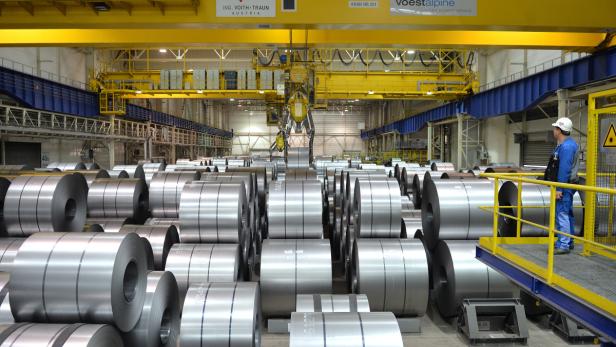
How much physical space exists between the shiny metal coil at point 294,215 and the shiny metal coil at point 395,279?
115cm

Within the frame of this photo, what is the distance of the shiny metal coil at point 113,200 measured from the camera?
7.51 metres

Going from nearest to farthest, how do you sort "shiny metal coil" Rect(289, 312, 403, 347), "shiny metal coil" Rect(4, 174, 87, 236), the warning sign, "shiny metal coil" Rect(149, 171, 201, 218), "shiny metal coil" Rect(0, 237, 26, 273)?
"shiny metal coil" Rect(289, 312, 403, 347)
the warning sign
"shiny metal coil" Rect(0, 237, 26, 273)
"shiny metal coil" Rect(4, 174, 87, 236)
"shiny metal coil" Rect(149, 171, 201, 218)

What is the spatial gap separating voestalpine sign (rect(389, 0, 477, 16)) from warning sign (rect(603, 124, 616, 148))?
4.30 m

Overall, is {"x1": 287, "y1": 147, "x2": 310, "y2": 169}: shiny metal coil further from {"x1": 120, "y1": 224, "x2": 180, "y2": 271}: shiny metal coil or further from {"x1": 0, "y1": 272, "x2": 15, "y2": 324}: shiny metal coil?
{"x1": 0, "y1": 272, "x2": 15, "y2": 324}: shiny metal coil

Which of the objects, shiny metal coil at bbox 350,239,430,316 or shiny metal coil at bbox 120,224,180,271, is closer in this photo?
shiny metal coil at bbox 350,239,430,316

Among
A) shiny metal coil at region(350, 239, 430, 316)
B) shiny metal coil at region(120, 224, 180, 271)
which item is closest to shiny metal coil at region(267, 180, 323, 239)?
shiny metal coil at region(350, 239, 430, 316)

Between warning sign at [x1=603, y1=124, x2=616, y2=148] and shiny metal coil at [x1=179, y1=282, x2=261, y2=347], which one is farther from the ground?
warning sign at [x1=603, y1=124, x2=616, y2=148]

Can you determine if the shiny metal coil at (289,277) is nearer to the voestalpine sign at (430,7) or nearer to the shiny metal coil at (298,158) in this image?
the voestalpine sign at (430,7)

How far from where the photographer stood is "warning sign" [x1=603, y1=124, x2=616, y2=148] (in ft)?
12.3

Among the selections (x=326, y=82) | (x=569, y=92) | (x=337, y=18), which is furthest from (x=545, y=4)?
(x=326, y=82)

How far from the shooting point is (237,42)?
31.8 ft

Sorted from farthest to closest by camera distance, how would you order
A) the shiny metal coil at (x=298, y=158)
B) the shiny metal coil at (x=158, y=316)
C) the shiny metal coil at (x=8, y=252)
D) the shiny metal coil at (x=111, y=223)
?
the shiny metal coil at (x=298, y=158), the shiny metal coil at (x=111, y=223), the shiny metal coil at (x=8, y=252), the shiny metal coil at (x=158, y=316)

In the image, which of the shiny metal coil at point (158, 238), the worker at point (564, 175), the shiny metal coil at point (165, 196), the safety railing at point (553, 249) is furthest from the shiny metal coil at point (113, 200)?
the worker at point (564, 175)

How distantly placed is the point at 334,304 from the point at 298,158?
10.4 m
